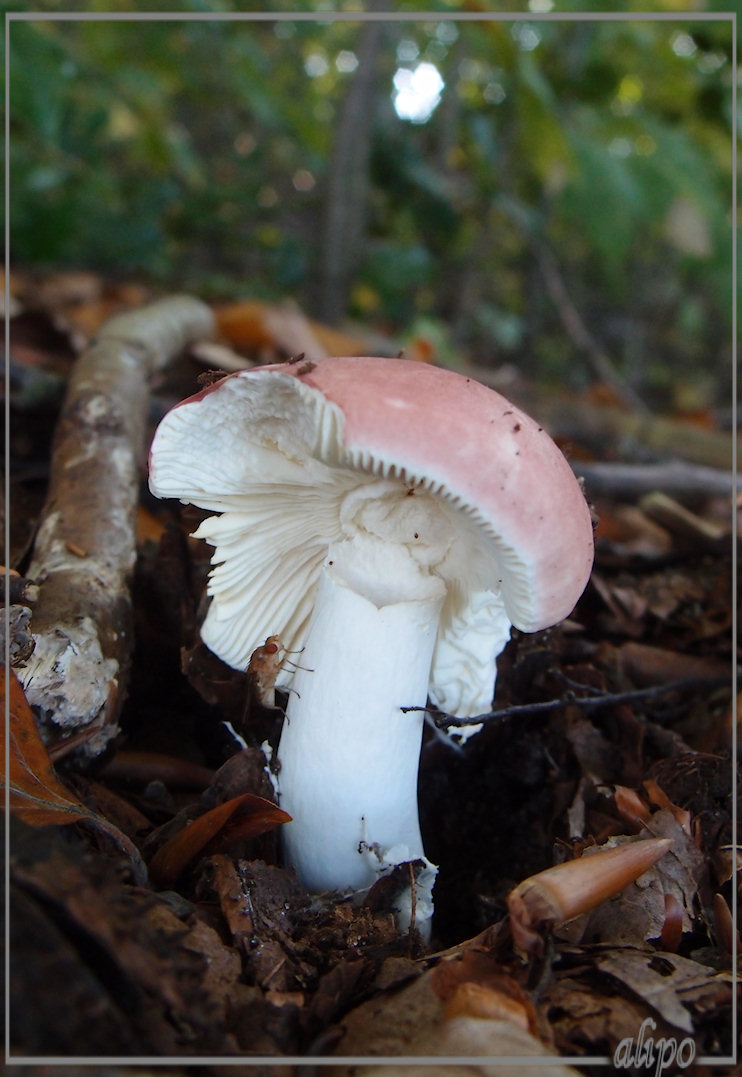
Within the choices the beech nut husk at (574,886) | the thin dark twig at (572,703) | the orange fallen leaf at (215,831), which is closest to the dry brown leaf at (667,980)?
the beech nut husk at (574,886)

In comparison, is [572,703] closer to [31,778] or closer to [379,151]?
[31,778]

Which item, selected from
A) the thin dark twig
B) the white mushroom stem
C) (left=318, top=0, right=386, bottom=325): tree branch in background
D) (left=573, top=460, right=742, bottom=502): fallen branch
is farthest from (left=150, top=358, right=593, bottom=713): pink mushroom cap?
(left=318, top=0, right=386, bottom=325): tree branch in background

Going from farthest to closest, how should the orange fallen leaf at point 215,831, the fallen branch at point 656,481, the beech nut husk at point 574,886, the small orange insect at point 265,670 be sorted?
the fallen branch at point 656,481, the small orange insect at point 265,670, the orange fallen leaf at point 215,831, the beech nut husk at point 574,886

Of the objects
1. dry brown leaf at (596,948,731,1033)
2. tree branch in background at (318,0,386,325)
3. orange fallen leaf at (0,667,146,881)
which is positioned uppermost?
tree branch in background at (318,0,386,325)

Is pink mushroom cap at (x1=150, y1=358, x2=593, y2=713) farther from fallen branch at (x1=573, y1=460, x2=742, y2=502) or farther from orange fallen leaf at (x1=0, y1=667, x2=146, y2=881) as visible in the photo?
fallen branch at (x1=573, y1=460, x2=742, y2=502)

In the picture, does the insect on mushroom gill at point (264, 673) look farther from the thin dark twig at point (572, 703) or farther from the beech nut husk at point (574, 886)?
the beech nut husk at point (574, 886)

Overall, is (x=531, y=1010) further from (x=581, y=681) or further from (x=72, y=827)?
(x=581, y=681)
